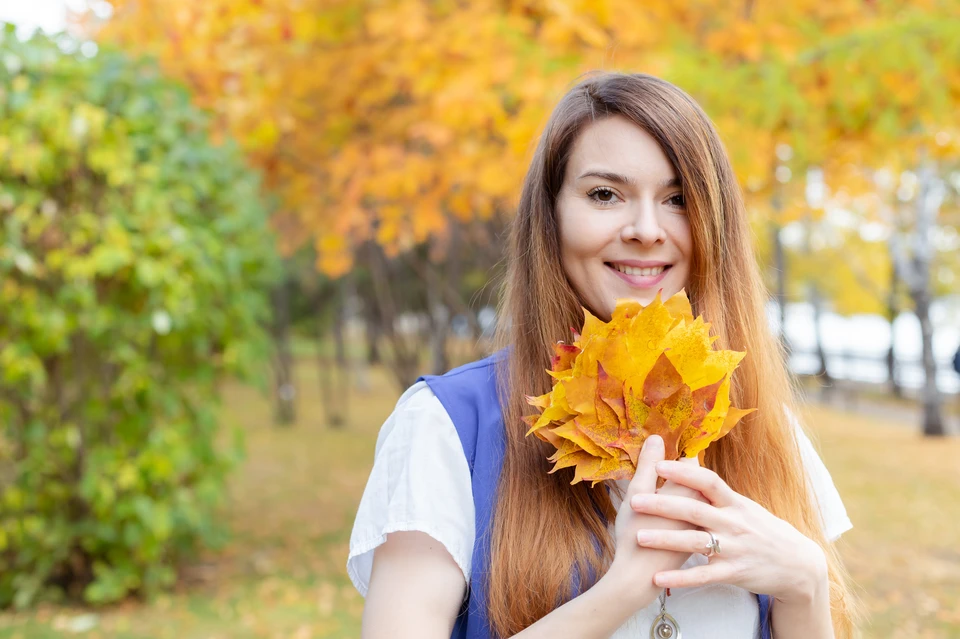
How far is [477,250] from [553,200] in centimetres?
962

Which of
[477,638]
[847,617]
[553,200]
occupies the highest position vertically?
[553,200]

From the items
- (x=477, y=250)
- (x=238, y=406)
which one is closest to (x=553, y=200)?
(x=477, y=250)

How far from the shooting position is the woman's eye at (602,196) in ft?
4.95

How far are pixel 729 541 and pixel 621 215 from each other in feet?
1.83

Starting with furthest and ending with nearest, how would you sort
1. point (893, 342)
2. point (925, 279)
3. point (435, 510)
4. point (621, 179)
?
1. point (893, 342)
2. point (925, 279)
3. point (621, 179)
4. point (435, 510)

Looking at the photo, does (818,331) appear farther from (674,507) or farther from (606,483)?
(674,507)

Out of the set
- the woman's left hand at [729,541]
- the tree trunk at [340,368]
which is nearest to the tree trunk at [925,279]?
the tree trunk at [340,368]

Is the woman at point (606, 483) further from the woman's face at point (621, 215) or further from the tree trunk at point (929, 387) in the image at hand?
the tree trunk at point (929, 387)

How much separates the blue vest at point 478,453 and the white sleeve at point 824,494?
0.90ft

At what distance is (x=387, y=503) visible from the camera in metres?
1.41

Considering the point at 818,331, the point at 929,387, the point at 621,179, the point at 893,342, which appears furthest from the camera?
the point at 818,331

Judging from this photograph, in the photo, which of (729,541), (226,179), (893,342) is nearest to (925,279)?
(893,342)

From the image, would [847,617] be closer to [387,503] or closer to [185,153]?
[387,503]

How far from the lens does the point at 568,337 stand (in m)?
1.58
